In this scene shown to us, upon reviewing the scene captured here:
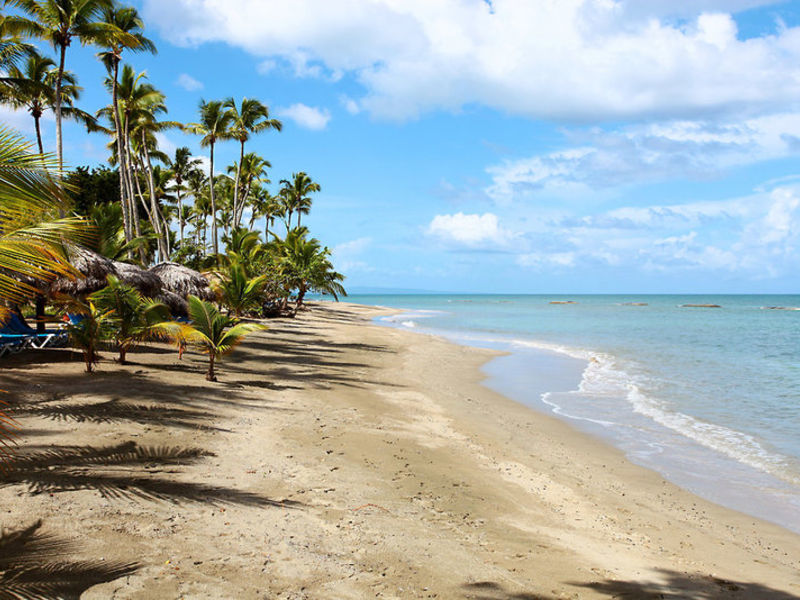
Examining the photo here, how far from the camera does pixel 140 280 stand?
1389cm

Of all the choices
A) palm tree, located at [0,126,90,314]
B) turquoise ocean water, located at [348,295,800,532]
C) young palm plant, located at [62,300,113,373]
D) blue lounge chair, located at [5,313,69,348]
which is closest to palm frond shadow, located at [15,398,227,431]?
young palm plant, located at [62,300,113,373]

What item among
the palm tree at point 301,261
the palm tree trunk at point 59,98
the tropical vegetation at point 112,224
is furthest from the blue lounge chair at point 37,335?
the palm tree at point 301,261

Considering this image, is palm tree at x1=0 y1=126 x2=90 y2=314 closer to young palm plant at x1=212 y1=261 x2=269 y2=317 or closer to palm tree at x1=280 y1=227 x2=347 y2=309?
young palm plant at x1=212 y1=261 x2=269 y2=317

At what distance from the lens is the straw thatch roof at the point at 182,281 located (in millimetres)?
18484

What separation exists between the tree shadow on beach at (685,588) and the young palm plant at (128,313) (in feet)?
29.7

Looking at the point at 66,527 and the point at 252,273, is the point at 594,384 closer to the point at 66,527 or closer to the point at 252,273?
the point at 66,527

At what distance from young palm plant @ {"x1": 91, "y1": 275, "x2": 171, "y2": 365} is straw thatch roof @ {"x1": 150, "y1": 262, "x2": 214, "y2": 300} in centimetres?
743

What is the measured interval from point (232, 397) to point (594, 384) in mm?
10542

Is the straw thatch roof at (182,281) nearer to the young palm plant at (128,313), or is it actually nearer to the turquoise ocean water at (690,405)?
the young palm plant at (128,313)

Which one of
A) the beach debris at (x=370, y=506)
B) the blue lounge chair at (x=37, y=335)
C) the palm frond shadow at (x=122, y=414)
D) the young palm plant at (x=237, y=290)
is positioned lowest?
the beach debris at (x=370, y=506)

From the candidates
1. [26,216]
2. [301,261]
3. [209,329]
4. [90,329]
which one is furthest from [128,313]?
[301,261]

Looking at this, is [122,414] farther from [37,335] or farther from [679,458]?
[679,458]

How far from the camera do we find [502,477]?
691cm

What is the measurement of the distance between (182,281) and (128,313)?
855cm
